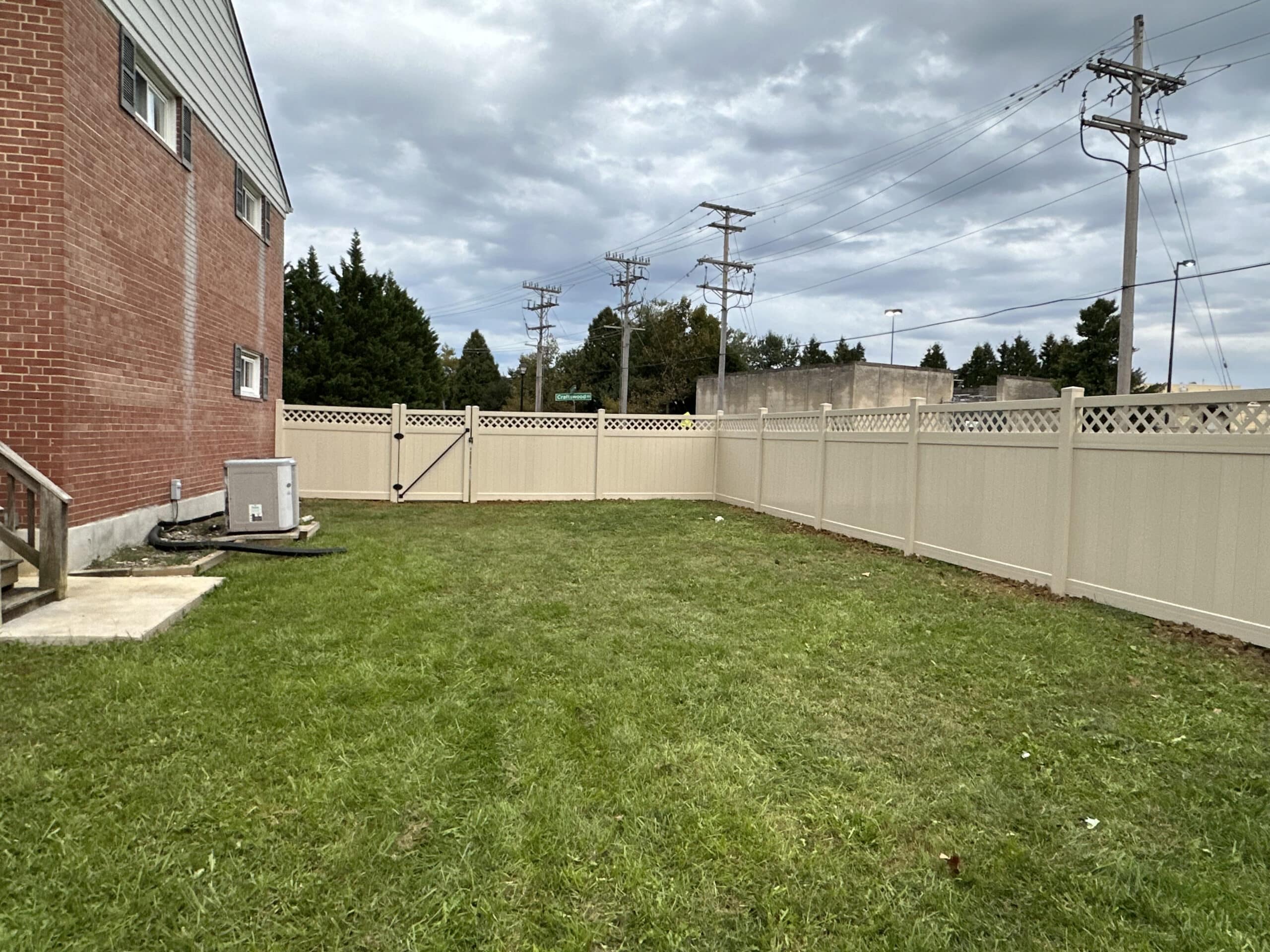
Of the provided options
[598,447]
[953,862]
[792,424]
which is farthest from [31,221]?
[598,447]

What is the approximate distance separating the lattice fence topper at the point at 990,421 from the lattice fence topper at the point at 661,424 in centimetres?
687

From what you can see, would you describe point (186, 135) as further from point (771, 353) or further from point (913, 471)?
point (771, 353)

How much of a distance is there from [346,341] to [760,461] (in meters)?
22.9

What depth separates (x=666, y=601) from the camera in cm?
589

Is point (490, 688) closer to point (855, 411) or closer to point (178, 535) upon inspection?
point (178, 535)

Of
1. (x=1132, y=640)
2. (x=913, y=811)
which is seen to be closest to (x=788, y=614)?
(x=1132, y=640)

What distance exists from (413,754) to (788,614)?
3.21 metres

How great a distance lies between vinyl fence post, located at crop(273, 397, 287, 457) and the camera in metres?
12.8

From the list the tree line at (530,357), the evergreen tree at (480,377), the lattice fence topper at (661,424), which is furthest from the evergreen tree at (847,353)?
the lattice fence topper at (661,424)

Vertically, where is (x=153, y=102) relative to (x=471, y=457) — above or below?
above

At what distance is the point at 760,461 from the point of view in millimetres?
12461

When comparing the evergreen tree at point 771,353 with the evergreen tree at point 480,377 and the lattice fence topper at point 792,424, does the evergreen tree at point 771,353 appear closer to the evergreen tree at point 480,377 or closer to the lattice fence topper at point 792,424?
the evergreen tree at point 480,377

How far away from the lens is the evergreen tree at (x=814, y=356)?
69750 millimetres

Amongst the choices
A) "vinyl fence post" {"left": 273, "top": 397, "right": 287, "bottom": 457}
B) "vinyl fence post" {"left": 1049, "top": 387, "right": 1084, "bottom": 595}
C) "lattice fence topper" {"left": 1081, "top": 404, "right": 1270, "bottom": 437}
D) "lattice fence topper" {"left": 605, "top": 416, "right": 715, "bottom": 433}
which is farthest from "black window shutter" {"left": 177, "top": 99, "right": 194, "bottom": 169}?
"lattice fence topper" {"left": 1081, "top": 404, "right": 1270, "bottom": 437}
